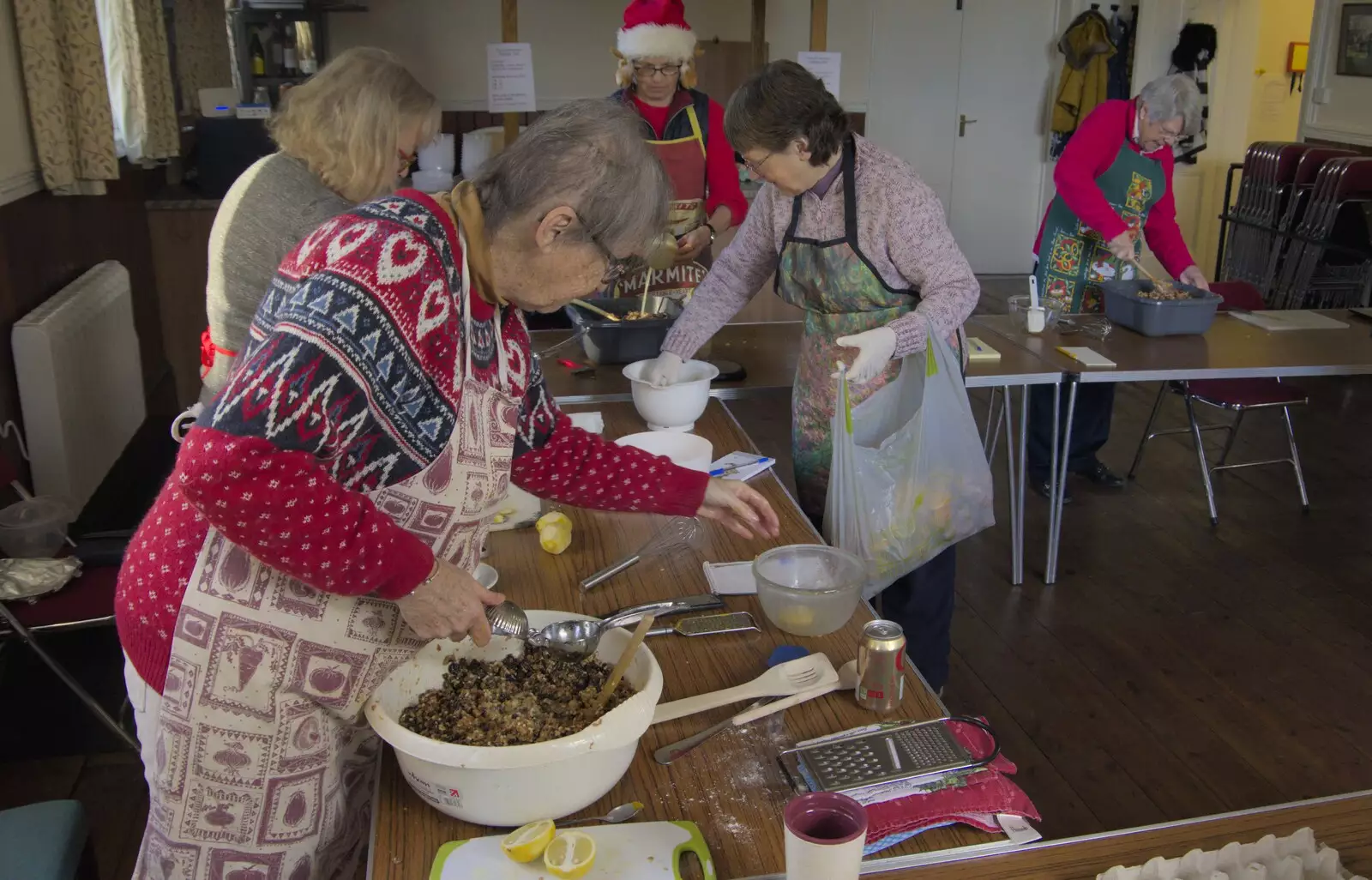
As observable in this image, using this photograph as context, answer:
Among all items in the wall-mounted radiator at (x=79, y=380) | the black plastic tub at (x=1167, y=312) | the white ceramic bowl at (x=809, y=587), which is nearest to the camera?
the white ceramic bowl at (x=809, y=587)

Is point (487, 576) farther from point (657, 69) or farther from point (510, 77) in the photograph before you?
point (510, 77)

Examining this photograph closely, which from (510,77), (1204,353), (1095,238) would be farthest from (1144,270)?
(510,77)

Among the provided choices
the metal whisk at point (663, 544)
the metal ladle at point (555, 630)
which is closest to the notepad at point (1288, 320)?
the metal whisk at point (663, 544)

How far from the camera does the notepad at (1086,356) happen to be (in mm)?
3158

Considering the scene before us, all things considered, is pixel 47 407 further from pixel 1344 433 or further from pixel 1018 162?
pixel 1018 162

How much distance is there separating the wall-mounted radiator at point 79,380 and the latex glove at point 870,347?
224cm

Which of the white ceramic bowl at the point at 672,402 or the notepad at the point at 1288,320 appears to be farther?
the notepad at the point at 1288,320

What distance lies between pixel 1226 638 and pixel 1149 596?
11.2 inches

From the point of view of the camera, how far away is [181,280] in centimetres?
497

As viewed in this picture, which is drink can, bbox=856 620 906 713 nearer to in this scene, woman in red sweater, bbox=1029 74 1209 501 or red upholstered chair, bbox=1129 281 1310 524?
woman in red sweater, bbox=1029 74 1209 501

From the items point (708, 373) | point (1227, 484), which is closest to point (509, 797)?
point (708, 373)

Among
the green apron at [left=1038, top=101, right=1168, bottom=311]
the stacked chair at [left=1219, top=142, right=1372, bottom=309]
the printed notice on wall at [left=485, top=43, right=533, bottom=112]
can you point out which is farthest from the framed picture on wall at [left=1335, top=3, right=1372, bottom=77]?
the printed notice on wall at [left=485, top=43, right=533, bottom=112]

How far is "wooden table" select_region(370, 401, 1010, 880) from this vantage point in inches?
45.6

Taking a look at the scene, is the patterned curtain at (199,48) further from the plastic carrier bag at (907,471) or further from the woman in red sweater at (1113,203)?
the plastic carrier bag at (907,471)
